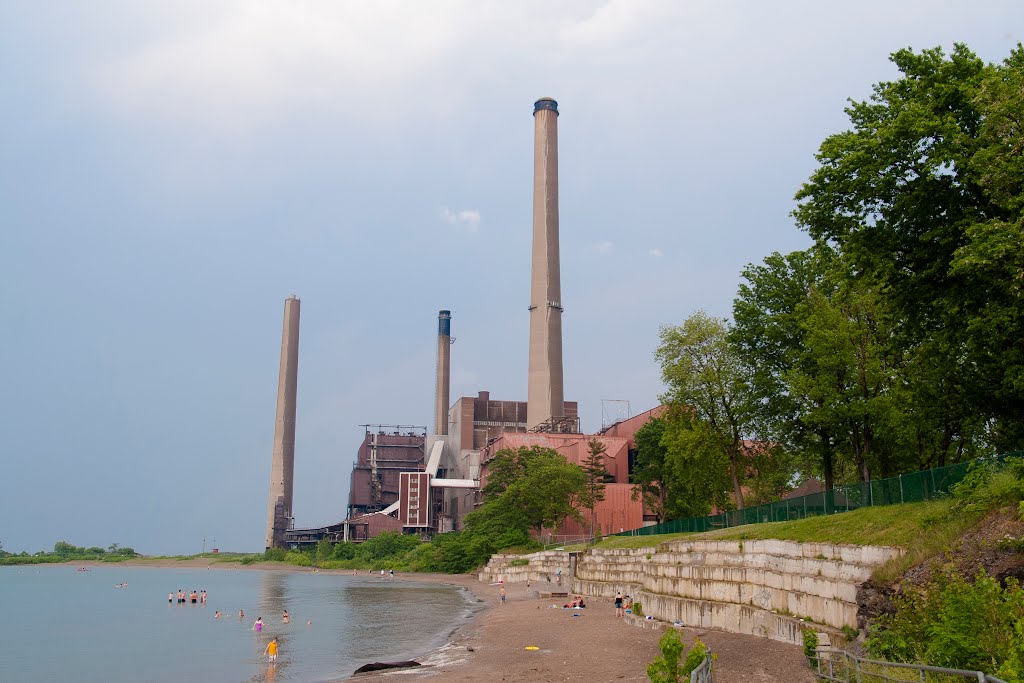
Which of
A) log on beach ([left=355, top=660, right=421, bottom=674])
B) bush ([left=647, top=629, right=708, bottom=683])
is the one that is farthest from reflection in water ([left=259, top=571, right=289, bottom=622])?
bush ([left=647, top=629, right=708, bottom=683])

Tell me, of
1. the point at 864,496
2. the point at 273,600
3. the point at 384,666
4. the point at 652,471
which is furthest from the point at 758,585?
the point at 273,600

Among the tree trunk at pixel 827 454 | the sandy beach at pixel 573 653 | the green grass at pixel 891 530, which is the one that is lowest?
the sandy beach at pixel 573 653

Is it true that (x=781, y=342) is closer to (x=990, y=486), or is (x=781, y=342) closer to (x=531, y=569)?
(x=990, y=486)

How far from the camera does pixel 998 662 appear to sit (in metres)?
15.1

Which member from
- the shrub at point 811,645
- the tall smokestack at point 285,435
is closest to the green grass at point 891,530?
the shrub at point 811,645

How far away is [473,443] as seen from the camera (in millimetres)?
173750

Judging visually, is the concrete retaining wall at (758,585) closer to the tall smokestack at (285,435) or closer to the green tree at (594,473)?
the green tree at (594,473)

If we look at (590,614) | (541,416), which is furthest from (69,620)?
(541,416)

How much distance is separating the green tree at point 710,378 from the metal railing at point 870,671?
Result: 113 ft

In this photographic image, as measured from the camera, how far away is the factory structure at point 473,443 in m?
119

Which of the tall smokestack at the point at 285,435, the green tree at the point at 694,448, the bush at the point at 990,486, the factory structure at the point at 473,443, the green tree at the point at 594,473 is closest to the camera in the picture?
the bush at the point at 990,486

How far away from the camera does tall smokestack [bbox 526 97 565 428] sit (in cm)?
A: 13375

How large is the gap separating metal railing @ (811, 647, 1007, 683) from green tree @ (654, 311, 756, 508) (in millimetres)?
34435

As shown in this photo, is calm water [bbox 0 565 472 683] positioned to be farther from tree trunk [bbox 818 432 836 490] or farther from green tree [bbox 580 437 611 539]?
tree trunk [bbox 818 432 836 490]
